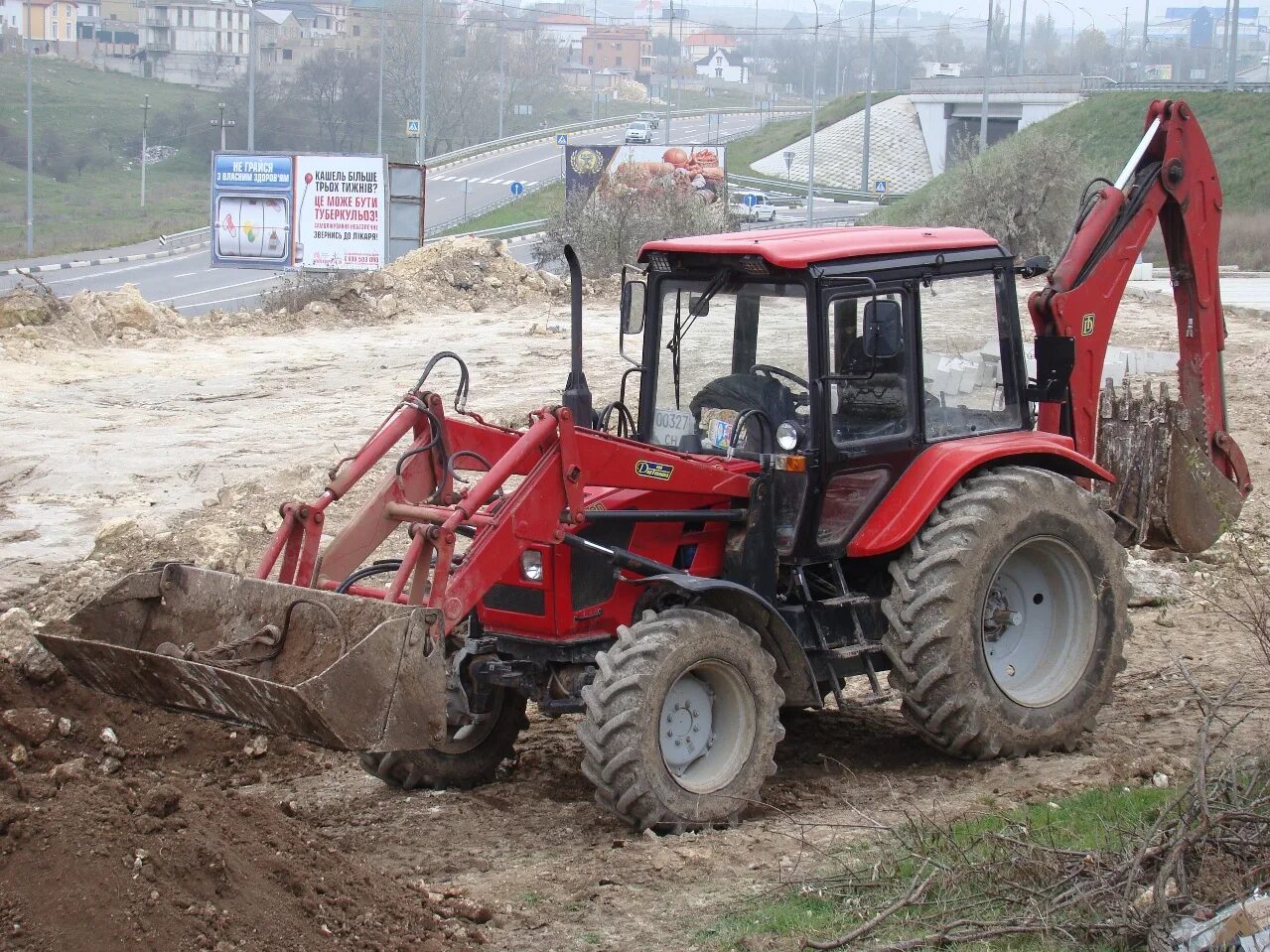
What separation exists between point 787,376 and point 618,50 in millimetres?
144188

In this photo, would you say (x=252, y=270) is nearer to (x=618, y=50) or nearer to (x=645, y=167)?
(x=645, y=167)

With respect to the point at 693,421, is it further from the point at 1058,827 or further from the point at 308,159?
the point at 308,159

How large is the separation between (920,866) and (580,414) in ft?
8.64

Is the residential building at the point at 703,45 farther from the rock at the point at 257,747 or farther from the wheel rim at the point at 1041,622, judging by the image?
the rock at the point at 257,747

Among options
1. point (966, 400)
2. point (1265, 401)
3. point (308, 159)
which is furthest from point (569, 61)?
point (966, 400)

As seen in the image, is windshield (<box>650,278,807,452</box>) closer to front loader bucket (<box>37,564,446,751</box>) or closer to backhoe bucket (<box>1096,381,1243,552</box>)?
front loader bucket (<box>37,564,446,751</box>)

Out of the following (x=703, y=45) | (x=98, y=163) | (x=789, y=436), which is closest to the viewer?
(x=789, y=436)

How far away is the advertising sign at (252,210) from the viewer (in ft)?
119

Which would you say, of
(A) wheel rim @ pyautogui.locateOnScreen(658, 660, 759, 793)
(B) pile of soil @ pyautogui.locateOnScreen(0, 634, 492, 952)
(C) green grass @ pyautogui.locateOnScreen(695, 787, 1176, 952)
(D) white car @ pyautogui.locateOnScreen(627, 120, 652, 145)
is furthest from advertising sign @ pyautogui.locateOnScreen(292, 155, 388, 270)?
(C) green grass @ pyautogui.locateOnScreen(695, 787, 1176, 952)

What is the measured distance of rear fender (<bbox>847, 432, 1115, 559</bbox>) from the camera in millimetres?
6988

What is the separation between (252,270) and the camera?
4050 cm

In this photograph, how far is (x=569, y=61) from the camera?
14125 cm

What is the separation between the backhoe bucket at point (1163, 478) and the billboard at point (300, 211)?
26.5 meters

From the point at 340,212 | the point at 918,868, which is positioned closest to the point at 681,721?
the point at 918,868
